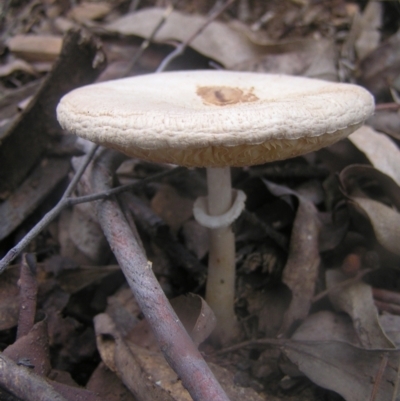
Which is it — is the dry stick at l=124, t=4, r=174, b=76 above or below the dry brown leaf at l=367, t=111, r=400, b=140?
above

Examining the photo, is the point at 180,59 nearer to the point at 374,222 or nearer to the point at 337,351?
the point at 374,222

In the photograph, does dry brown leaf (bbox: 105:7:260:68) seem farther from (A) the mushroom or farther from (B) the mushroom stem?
(B) the mushroom stem

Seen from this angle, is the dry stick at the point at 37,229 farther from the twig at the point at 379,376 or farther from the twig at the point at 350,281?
the twig at the point at 379,376

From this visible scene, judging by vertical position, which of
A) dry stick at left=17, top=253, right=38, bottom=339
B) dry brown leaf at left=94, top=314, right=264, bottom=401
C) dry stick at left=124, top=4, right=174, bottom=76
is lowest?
dry brown leaf at left=94, top=314, right=264, bottom=401

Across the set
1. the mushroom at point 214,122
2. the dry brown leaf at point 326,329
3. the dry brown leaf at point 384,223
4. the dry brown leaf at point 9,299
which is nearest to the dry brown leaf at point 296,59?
the mushroom at point 214,122

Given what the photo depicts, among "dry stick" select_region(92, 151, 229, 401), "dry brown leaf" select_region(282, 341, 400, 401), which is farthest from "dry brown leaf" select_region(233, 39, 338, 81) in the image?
"dry brown leaf" select_region(282, 341, 400, 401)

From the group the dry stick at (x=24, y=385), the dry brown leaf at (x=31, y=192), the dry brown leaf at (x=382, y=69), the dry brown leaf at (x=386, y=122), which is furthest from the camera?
the dry brown leaf at (x=382, y=69)

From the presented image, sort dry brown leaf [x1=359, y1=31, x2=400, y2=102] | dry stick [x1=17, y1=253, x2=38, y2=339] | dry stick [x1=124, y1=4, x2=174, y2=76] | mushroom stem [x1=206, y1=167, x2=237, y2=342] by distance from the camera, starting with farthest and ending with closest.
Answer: dry stick [x1=124, y1=4, x2=174, y2=76] < dry brown leaf [x1=359, y1=31, x2=400, y2=102] < mushroom stem [x1=206, y1=167, x2=237, y2=342] < dry stick [x1=17, y1=253, x2=38, y2=339]
